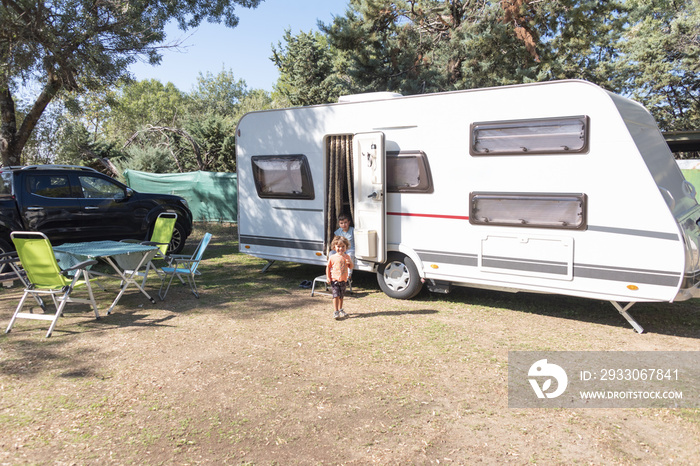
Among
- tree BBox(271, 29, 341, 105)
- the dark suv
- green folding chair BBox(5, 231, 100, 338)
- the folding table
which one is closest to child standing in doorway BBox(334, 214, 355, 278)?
the folding table

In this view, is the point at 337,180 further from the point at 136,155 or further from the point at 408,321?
the point at 136,155

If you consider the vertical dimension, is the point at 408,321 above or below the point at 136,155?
below

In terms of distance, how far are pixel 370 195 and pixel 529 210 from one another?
207cm

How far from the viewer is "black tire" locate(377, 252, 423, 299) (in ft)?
22.6

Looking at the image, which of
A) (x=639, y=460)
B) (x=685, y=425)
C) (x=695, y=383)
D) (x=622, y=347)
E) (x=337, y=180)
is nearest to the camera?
(x=639, y=460)

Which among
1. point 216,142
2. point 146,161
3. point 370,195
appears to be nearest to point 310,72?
point 216,142

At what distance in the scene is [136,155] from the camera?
701 inches

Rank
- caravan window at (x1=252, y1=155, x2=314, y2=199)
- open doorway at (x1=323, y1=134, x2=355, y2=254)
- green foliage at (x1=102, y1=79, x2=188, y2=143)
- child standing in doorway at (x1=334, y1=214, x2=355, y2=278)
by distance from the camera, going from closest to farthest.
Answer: child standing in doorway at (x1=334, y1=214, x2=355, y2=278)
open doorway at (x1=323, y1=134, x2=355, y2=254)
caravan window at (x1=252, y1=155, x2=314, y2=199)
green foliage at (x1=102, y1=79, x2=188, y2=143)

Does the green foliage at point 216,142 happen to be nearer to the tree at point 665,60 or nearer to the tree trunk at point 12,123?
the tree trunk at point 12,123

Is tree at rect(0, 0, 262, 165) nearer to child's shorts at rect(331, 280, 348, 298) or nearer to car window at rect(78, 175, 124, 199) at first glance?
car window at rect(78, 175, 124, 199)

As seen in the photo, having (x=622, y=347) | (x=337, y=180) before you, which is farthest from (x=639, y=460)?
(x=337, y=180)

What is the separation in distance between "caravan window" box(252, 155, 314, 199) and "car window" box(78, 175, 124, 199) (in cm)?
308

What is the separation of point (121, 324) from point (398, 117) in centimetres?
423

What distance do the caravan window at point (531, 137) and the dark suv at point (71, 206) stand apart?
662 centimetres
